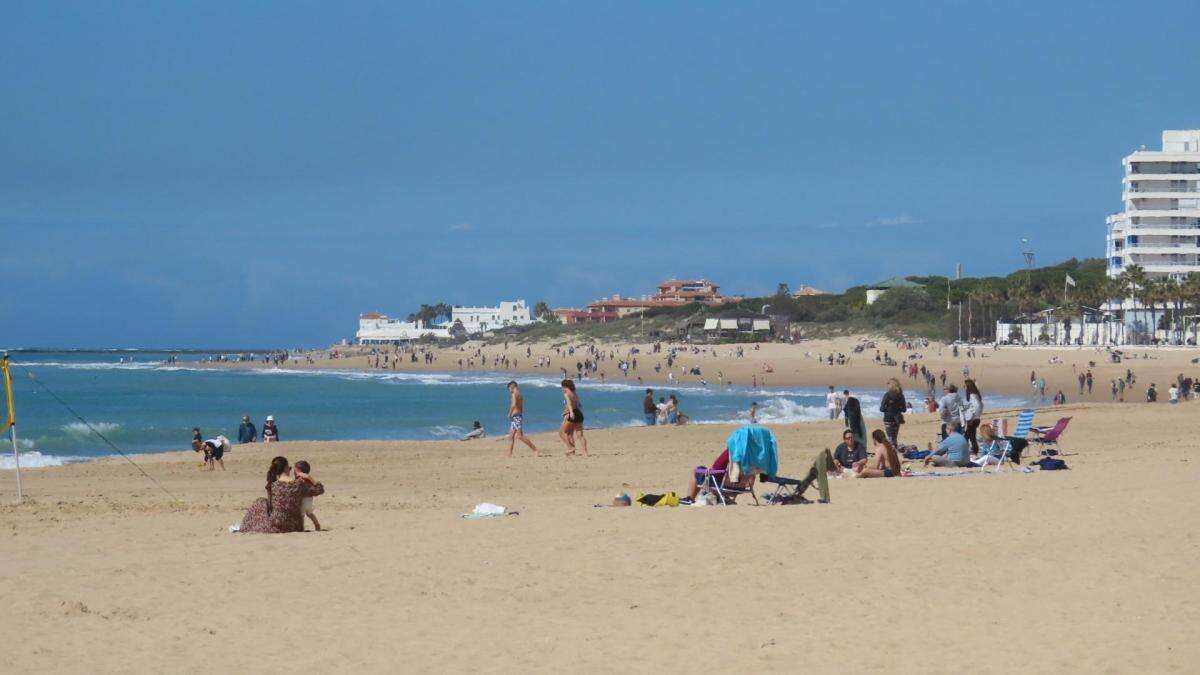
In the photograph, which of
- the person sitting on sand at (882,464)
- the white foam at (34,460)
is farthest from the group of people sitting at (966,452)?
the white foam at (34,460)

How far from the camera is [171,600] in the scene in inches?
323

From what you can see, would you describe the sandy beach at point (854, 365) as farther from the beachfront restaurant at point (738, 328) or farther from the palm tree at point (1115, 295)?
the palm tree at point (1115, 295)

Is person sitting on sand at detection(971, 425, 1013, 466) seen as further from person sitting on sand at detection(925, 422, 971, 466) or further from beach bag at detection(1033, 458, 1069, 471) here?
beach bag at detection(1033, 458, 1069, 471)

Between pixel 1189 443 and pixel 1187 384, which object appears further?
pixel 1187 384

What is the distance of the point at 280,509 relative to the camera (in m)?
11.0

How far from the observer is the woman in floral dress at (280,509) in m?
11.0

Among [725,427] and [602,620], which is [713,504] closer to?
[602,620]

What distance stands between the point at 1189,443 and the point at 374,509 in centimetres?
1256

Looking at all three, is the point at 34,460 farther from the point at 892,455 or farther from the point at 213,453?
the point at 892,455

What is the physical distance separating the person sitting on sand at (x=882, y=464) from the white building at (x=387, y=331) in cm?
14683

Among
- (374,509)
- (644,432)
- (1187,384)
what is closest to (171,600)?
(374,509)

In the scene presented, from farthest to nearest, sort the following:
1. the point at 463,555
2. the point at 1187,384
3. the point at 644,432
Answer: the point at 1187,384
the point at 644,432
the point at 463,555

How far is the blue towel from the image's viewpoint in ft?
40.7

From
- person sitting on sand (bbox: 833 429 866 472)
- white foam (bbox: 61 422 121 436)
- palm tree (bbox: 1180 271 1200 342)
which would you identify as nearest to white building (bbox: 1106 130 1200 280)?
palm tree (bbox: 1180 271 1200 342)
